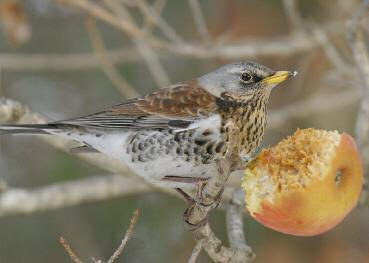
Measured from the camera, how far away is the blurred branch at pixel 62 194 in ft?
14.9

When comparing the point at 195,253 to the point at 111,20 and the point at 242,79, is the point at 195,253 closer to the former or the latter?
the point at 242,79

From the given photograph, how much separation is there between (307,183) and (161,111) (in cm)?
108

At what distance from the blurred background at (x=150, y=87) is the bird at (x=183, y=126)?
861 millimetres

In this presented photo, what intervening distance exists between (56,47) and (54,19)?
27 centimetres

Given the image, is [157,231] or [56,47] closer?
[157,231]

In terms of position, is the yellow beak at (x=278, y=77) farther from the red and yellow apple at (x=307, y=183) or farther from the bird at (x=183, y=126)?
the red and yellow apple at (x=307, y=183)

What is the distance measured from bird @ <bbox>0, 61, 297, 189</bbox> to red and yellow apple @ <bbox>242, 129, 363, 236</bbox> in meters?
0.29

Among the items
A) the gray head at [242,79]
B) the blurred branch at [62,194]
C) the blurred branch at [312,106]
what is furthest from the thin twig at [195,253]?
the blurred branch at [312,106]

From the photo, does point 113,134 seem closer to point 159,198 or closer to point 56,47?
point 159,198

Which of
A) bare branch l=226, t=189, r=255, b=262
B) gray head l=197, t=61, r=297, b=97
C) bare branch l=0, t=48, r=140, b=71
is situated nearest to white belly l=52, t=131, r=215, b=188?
bare branch l=226, t=189, r=255, b=262

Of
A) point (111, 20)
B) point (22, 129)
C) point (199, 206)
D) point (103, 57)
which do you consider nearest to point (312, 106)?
point (103, 57)

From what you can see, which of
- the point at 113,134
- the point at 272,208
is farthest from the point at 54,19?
the point at 272,208

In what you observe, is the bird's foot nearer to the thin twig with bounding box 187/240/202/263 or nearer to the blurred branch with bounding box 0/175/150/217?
the thin twig with bounding box 187/240/202/263

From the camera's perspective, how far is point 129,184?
16.0 ft
